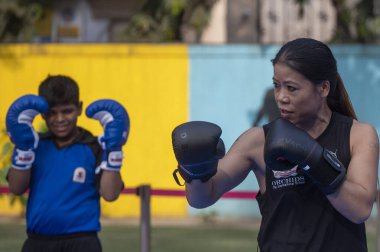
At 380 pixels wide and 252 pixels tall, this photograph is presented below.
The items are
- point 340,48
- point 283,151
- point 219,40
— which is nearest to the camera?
point 283,151

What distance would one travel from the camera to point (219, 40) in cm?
1507

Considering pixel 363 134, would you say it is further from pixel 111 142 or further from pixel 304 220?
pixel 111 142

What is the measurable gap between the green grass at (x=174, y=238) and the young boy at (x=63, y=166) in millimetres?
3784

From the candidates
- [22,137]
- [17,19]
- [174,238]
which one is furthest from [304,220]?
Answer: [17,19]

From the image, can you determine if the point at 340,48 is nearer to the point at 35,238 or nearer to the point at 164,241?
the point at 164,241

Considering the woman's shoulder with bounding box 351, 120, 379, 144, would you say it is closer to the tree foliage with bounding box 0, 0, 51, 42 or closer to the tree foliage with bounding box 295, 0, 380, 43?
the tree foliage with bounding box 295, 0, 380, 43

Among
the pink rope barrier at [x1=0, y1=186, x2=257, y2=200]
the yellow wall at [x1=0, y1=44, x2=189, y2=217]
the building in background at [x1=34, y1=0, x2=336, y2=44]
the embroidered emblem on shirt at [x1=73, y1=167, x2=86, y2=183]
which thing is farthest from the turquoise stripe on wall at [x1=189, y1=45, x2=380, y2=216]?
the embroidered emblem on shirt at [x1=73, y1=167, x2=86, y2=183]

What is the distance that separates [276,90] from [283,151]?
0.23m

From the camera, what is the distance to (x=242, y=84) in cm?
1184

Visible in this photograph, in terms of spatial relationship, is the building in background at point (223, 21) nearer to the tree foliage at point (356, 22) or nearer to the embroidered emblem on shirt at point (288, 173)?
the tree foliage at point (356, 22)

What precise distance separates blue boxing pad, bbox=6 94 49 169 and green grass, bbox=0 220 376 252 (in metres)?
3.77

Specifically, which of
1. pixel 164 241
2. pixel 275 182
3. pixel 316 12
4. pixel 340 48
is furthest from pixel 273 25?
pixel 275 182

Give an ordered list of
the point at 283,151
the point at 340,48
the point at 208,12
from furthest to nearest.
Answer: the point at 208,12 → the point at 340,48 → the point at 283,151

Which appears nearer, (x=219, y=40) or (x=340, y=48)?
(x=340, y=48)
